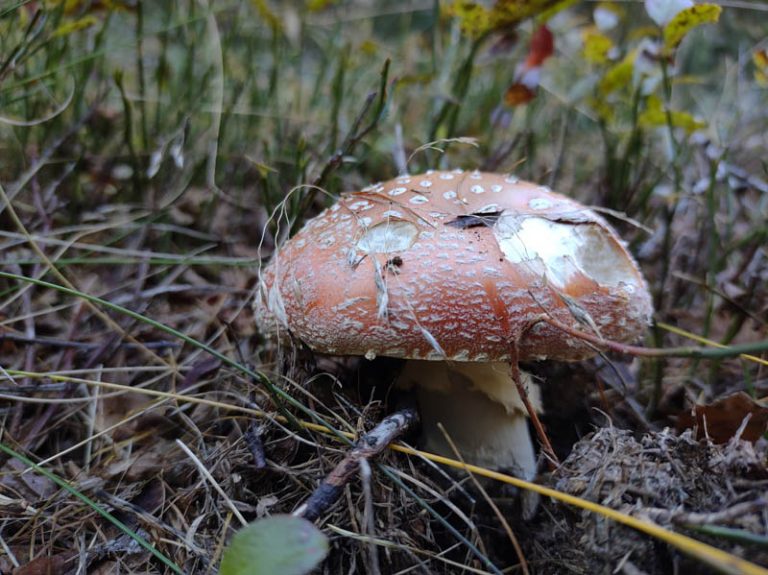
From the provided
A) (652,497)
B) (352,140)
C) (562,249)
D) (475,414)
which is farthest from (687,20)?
(652,497)

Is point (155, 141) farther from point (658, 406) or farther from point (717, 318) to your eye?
point (717, 318)

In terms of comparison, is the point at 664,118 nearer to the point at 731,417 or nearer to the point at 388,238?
the point at 731,417

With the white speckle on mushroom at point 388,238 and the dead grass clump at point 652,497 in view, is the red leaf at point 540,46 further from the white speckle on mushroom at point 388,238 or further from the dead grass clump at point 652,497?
the dead grass clump at point 652,497

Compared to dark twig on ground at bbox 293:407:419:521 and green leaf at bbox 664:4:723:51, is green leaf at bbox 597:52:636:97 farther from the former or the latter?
dark twig on ground at bbox 293:407:419:521

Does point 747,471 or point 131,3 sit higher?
point 131,3

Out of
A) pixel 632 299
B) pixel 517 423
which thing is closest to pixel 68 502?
pixel 517 423

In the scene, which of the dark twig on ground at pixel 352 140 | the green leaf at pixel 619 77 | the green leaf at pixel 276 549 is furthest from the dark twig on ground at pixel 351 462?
the green leaf at pixel 619 77

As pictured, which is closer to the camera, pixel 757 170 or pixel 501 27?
pixel 501 27
